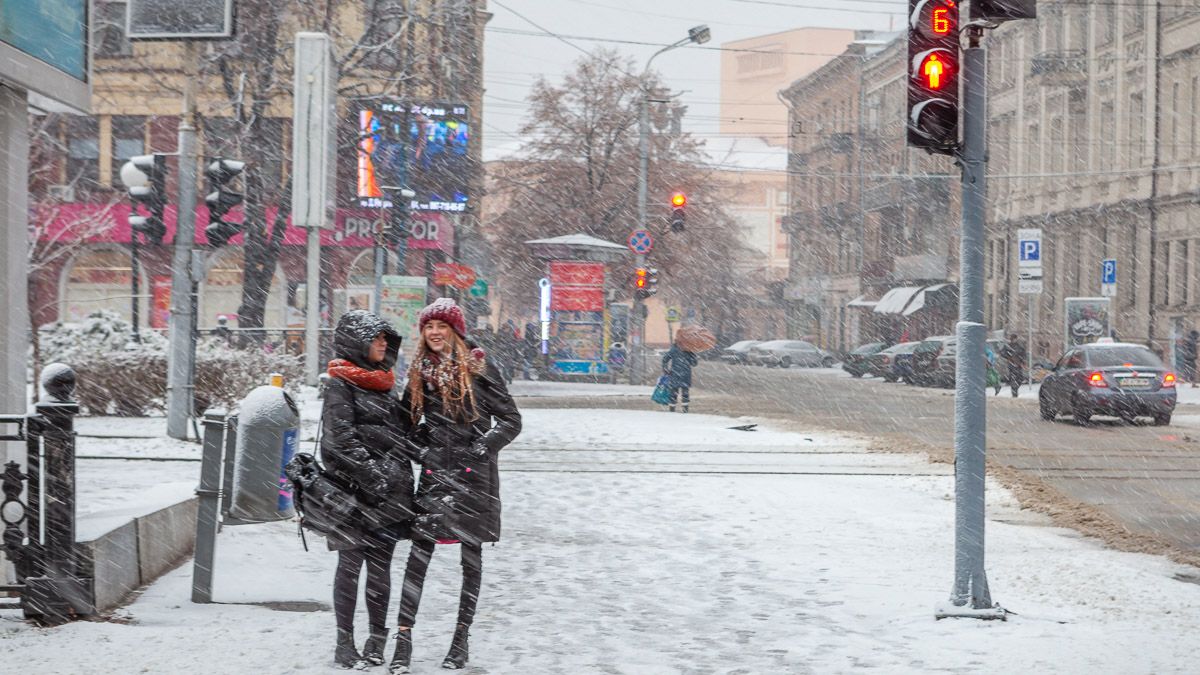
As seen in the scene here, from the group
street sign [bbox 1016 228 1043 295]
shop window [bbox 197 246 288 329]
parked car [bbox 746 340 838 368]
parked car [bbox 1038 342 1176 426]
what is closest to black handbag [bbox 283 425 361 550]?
parked car [bbox 1038 342 1176 426]

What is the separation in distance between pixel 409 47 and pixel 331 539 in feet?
87.4

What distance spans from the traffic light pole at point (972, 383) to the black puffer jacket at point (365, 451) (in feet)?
9.46

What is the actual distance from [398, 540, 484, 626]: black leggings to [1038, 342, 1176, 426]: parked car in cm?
1942

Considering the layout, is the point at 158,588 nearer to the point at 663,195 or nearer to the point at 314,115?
the point at 314,115

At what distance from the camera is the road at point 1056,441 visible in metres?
13.0

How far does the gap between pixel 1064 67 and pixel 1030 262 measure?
1953cm

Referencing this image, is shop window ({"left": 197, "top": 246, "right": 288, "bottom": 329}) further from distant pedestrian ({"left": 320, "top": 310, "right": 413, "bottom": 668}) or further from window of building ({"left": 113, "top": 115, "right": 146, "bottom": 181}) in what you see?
distant pedestrian ({"left": 320, "top": 310, "right": 413, "bottom": 668})

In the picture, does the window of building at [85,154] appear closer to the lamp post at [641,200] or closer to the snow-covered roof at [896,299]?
the lamp post at [641,200]

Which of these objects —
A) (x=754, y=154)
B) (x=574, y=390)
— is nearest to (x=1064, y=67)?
(x=574, y=390)

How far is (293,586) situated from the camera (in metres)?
8.95

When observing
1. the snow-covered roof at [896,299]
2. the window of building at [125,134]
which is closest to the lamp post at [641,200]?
the window of building at [125,134]

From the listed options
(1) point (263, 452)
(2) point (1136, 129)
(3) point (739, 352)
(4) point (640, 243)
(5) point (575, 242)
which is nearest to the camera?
(1) point (263, 452)

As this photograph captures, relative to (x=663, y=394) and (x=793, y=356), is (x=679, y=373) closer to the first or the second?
(x=663, y=394)

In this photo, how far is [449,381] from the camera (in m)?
6.76
